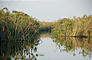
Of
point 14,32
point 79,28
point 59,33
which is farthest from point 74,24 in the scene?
point 14,32

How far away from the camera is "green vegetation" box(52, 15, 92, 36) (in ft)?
71.5

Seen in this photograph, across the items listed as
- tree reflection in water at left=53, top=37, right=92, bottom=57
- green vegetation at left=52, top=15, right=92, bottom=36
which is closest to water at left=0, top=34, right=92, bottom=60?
tree reflection in water at left=53, top=37, right=92, bottom=57

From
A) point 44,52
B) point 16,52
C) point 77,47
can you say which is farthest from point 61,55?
point 77,47

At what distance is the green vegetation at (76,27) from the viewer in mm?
21794

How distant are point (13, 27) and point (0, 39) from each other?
104 cm

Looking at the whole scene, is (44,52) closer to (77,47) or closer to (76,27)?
(77,47)

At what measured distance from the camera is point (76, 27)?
2227 cm

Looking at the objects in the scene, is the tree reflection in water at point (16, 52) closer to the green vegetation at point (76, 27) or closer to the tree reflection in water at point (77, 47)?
the tree reflection in water at point (77, 47)

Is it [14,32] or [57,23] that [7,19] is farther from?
[57,23]

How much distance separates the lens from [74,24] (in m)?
22.7

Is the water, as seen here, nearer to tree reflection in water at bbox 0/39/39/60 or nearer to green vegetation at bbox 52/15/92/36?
tree reflection in water at bbox 0/39/39/60

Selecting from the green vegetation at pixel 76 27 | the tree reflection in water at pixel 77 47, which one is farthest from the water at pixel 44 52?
the green vegetation at pixel 76 27

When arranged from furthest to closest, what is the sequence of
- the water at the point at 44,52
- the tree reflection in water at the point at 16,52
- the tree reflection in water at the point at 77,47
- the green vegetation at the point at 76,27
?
the green vegetation at the point at 76,27 < the tree reflection in water at the point at 77,47 < the water at the point at 44,52 < the tree reflection in water at the point at 16,52

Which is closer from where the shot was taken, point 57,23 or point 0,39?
point 0,39
